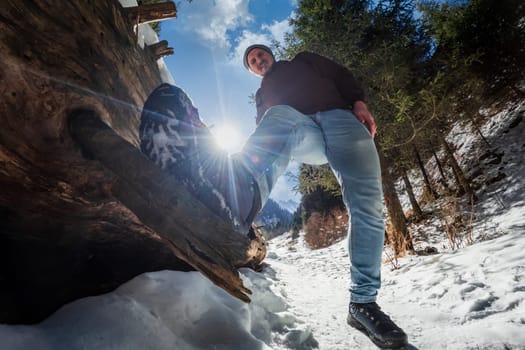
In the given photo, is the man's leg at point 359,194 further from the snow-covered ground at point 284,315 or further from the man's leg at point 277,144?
the snow-covered ground at point 284,315

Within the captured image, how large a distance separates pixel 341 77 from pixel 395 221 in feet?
12.6

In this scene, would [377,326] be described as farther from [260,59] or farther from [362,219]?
[260,59]

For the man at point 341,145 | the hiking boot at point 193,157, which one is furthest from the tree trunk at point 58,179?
the man at point 341,145

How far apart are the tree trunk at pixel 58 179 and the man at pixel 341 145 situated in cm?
80

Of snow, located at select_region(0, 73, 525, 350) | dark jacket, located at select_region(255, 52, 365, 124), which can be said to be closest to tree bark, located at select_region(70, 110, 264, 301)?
snow, located at select_region(0, 73, 525, 350)

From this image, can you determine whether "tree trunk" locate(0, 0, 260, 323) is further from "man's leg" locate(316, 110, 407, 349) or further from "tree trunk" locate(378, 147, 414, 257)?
"tree trunk" locate(378, 147, 414, 257)

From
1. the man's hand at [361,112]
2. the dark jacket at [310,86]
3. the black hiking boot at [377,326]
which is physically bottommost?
the black hiking boot at [377,326]

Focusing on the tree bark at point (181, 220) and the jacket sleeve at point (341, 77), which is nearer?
the tree bark at point (181, 220)

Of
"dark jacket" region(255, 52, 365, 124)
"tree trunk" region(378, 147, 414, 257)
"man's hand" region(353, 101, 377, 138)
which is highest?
"dark jacket" region(255, 52, 365, 124)

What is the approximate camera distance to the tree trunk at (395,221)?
13.7ft

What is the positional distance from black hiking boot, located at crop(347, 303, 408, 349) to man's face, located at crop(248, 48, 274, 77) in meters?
1.96

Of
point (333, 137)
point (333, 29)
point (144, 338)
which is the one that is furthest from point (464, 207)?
point (144, 338)

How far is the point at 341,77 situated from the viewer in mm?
1818

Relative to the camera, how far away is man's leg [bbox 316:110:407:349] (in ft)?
4.09
